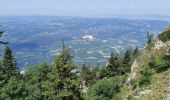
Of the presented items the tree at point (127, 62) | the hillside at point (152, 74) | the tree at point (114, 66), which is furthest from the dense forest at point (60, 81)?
the tree at point (127, 62)

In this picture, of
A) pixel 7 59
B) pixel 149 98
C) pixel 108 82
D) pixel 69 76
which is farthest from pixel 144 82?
pixel 7 59

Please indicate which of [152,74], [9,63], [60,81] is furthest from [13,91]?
[9,63]

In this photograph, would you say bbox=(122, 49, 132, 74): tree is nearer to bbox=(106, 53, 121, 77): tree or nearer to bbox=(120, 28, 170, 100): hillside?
bbox=(106, 53, 121, 77): tree

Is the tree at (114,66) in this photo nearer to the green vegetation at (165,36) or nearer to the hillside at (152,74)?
the hillside at (152,74)

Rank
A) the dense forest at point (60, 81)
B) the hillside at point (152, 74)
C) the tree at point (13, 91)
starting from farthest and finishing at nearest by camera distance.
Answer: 1. the tree at point (13, 91)
2. the dense forest at point (60, 81)
3. the hillside at point (152, 74)

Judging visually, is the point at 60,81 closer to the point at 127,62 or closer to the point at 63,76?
the point at 63,76
